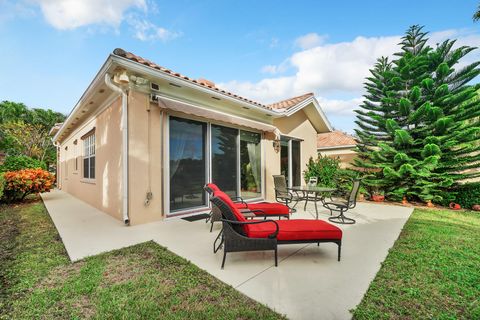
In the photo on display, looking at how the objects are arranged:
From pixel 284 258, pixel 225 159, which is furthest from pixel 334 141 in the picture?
pixel 284 258

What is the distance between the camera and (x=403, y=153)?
10188mm

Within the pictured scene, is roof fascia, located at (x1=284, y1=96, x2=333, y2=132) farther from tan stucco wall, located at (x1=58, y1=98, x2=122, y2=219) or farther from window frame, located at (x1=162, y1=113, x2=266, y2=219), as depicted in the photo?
tan stucco wall, located at (x1=58, y1=98, x2=122, y2=219)

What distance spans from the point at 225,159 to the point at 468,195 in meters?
10.9

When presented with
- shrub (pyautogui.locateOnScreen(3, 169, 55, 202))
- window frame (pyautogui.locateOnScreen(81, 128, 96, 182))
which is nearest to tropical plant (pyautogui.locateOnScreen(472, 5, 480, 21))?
window frame (pyautogui.locateOnScreen(81, 128, 96, 182))

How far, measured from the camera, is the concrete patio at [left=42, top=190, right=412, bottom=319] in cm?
272

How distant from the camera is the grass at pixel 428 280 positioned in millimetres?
2506

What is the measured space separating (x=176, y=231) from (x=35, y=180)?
8900 millimetres

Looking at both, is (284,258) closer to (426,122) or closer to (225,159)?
(225,159)

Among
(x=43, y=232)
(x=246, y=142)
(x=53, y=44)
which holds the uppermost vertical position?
(x=53, y=44)

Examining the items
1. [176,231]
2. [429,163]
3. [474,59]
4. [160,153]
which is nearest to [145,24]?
[160,153]

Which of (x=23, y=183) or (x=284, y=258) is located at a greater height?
(x=23, y=183)

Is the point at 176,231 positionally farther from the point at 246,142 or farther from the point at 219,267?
the point at 246,142

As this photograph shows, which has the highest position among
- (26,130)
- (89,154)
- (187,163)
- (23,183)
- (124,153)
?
(26,130)

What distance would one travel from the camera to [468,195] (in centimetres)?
969
